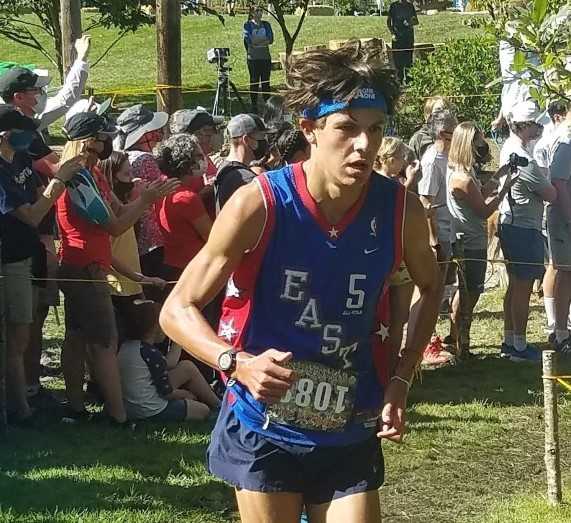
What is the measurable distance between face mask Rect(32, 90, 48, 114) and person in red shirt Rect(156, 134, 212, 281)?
84 cm

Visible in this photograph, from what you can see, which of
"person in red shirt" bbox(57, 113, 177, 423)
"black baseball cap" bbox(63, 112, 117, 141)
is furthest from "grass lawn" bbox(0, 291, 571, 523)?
"black baseball cap" bbox(63, 112, 117, 141)

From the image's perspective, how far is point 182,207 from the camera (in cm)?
746

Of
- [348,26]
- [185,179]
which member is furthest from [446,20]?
[185,179]

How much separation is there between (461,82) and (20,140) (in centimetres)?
1104

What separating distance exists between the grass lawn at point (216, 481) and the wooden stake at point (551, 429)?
97mm

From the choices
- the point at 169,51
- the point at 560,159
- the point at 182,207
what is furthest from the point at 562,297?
the point at 169,51

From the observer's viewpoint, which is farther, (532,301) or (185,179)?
(532,301)

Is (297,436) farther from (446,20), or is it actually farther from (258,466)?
(446,20)

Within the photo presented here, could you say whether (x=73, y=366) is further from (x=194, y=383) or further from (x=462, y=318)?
(x=462, y=318)

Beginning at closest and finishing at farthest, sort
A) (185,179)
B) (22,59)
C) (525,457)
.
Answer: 1. (525,457)
2. (185,179)
3. (22,59)

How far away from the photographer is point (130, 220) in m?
6.90

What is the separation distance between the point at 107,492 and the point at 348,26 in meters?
31.6

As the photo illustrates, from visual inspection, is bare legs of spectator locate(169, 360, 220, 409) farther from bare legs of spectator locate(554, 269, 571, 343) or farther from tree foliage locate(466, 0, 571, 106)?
tree foliage locate(466, 0, 571, 106)

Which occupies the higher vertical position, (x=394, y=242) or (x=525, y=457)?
(x=394, y=242)
